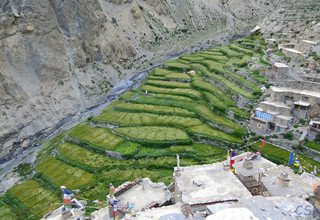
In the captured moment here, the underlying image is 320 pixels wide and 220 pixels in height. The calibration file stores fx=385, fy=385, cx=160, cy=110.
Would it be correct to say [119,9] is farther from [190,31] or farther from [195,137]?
[195,137]

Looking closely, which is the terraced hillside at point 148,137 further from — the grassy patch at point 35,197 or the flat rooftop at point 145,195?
the flat rooftop at point 145,195

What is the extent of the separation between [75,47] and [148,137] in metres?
48.6

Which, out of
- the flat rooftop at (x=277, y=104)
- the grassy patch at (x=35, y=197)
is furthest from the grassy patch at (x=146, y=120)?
the grassy patch at (x=35, y=197)

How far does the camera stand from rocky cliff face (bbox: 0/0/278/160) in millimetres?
86375

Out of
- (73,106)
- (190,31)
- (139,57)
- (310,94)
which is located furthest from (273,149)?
(190,31)

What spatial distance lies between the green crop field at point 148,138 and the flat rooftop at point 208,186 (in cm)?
1595

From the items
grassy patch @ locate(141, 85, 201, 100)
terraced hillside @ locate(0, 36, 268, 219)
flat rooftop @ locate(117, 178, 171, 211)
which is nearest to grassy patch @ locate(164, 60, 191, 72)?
terraced hillside @ locate(0, 36, 268, 219)

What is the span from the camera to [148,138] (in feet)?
215

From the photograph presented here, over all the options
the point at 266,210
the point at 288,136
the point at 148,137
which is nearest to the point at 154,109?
the point at 148,137

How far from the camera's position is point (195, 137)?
65.4 metres

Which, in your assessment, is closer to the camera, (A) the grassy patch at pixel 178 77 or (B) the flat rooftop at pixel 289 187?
(B) the flat rooftop at pixel 289 187

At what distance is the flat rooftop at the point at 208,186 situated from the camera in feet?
114

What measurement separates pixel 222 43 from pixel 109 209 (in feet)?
345

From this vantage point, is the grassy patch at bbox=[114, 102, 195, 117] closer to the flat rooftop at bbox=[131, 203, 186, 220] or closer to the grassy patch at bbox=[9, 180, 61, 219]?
the grassy patch at bbox=[9, 180, 61, 219]
